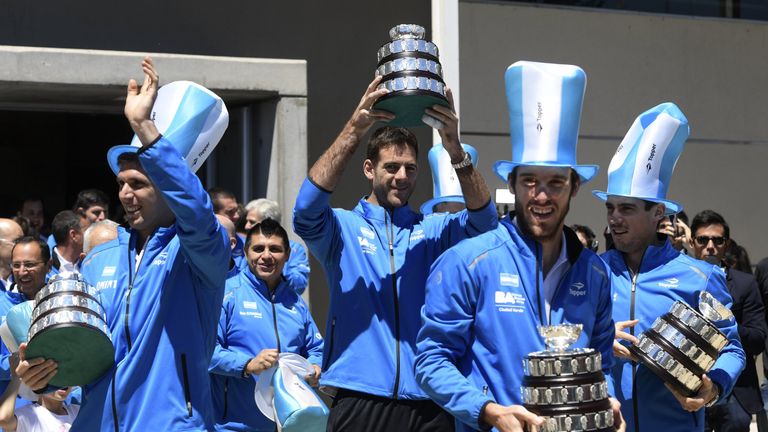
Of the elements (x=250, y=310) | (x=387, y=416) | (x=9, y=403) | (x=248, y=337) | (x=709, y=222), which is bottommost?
(x=9, y=403)

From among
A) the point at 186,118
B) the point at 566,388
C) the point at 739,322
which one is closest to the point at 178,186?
the point at 186,118

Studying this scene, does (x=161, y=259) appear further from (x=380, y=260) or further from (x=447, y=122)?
(x=447, y=122)

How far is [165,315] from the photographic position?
193 inches

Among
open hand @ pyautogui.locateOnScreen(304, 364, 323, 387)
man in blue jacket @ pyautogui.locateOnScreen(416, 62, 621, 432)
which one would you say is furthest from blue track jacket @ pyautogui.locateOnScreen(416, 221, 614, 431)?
open hand @ pyautogui.locateOnScreen(304, 364, 323, 387)

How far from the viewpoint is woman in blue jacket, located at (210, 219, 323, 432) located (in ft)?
25.0

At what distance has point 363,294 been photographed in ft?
19.0

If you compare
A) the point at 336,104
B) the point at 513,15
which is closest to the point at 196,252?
the point at 336,104

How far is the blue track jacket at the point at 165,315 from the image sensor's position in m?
4.74

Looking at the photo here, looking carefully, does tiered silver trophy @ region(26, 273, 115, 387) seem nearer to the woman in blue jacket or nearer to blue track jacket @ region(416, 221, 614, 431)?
blue track jacket @ region(416, 221, 614, 431)

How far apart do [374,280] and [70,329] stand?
1.70 metres

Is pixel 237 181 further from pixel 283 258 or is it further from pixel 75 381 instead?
pixel 75 381

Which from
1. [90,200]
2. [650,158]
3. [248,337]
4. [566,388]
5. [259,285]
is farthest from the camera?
[90,200]

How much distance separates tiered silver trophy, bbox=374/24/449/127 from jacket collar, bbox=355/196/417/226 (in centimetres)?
65

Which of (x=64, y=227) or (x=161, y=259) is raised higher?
(x=64, y=227)
